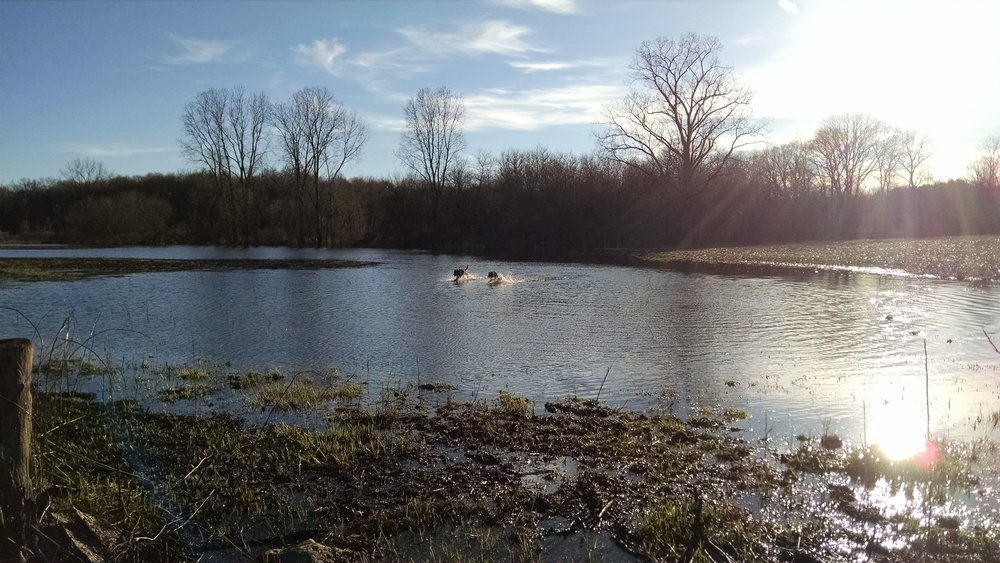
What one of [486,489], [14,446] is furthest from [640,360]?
[14,446]

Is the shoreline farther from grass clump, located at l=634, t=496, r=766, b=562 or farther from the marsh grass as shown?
the marsh grass

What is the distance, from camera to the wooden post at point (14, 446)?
14.5 feet

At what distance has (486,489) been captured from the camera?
6.34 m

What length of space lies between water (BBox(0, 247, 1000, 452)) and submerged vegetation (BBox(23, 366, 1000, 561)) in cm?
142

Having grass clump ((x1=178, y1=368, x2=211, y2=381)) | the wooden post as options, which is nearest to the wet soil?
the wooden post

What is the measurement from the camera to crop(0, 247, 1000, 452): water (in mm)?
9859

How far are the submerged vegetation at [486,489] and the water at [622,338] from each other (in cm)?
142

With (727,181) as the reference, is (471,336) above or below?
below

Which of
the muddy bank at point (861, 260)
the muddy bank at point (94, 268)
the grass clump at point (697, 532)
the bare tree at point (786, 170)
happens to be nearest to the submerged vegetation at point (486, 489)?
the grass clump at point (697, 532)

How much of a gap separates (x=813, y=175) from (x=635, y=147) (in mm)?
39841

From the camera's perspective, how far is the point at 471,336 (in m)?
15.4

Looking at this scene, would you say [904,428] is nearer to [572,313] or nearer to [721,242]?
[572,313]

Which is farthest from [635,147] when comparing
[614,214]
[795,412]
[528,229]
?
[795,412]

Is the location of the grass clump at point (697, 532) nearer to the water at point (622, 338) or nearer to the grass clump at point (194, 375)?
the water at point (622, 338)
